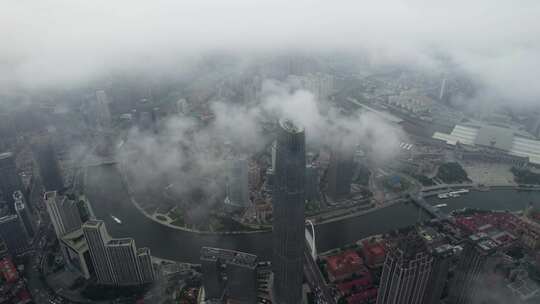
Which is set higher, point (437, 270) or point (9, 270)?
point (437, 270)

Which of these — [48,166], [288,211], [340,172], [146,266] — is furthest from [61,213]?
[340,172]

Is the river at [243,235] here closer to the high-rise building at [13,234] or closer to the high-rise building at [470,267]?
the high-rise building at [13,234]

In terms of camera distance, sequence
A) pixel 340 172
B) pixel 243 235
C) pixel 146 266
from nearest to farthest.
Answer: pixel 146 266 → pixel 243 235 → pixel 340 172

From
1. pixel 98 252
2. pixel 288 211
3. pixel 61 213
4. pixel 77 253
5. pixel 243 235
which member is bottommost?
pixel 243 235

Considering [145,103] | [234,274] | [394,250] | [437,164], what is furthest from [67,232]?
[437,164]

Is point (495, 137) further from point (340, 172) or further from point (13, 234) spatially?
point (13, 234)

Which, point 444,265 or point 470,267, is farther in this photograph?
point 470,267

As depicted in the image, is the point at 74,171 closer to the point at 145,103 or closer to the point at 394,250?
the point at 145,103

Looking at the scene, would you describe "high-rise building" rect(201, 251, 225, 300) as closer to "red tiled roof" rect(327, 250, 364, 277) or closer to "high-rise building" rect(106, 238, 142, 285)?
"high-rise building" rect(106, 238, 142, 285)
